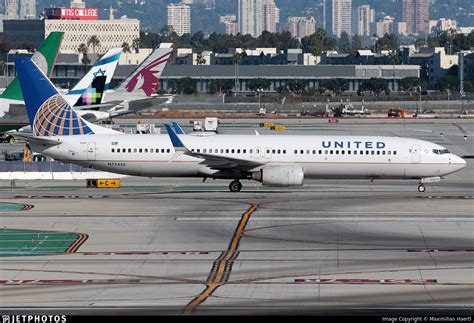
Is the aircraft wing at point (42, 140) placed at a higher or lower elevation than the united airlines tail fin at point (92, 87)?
lower

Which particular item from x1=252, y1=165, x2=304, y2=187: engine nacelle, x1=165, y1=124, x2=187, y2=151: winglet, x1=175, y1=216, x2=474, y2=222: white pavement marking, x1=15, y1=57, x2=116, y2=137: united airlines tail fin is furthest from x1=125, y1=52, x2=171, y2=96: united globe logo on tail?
x1=175, y1=216, x2=474, y2=222: white pavement marking

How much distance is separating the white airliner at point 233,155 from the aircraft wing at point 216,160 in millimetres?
58

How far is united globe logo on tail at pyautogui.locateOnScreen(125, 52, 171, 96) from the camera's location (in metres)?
117

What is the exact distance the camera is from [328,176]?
6788 centimetres

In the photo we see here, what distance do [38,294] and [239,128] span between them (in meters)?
99.8

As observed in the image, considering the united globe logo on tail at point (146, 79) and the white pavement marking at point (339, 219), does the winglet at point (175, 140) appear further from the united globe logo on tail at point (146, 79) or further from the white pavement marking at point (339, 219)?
the united globe logo on tail at point (146, 79)

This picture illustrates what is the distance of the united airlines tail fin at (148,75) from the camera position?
116500 millimetres

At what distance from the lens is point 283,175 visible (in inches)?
2616

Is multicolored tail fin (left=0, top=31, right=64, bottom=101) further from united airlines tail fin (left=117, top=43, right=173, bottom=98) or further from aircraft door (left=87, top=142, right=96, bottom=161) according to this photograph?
aircraft door (left=87, top=142, right=96, bottom=161)

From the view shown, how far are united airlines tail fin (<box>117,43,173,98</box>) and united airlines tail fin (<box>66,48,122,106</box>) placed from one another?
12.1 meters

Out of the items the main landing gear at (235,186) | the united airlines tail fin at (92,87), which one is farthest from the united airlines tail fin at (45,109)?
the united airlines tail fin at (92,87)

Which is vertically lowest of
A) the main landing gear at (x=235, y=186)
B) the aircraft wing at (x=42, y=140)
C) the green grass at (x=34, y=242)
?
the main landing gear at (x=235, y=186)


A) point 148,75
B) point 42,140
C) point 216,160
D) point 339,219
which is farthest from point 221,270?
point 148,75

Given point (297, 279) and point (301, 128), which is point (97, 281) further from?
point (301, 128)
